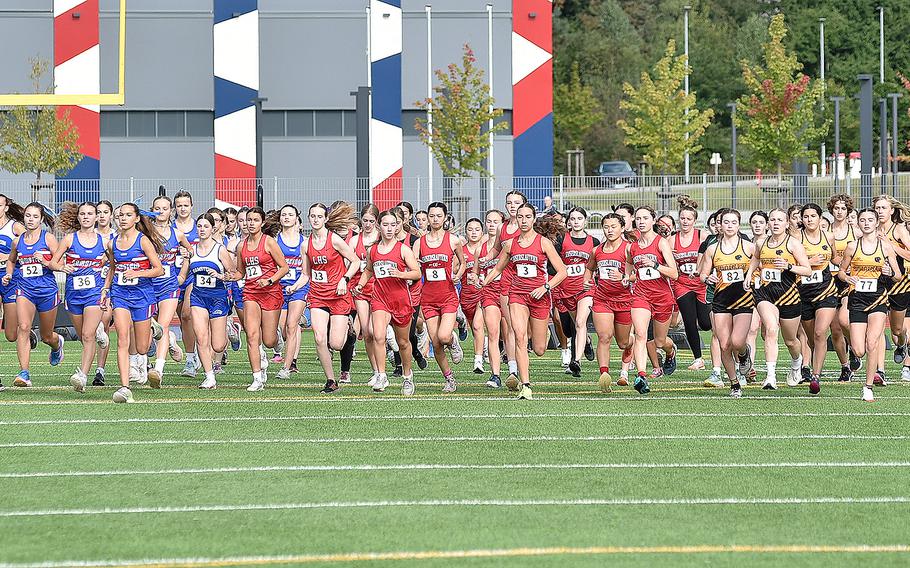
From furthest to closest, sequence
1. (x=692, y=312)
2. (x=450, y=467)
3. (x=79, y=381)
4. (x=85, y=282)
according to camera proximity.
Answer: (x=692, y=312), (x=79, y=381), (x=85, y=282), (x=450, y=467)

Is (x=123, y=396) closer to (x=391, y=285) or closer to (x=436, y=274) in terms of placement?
(x=391, y=285)

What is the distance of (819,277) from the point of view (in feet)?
49.7

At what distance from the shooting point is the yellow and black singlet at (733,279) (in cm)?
1433

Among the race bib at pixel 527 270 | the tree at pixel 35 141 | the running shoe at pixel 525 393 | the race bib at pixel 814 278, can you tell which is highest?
the tree at pixel 35 141

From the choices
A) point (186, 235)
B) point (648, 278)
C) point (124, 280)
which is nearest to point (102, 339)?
point (186, 235)

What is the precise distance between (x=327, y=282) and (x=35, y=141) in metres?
24.2

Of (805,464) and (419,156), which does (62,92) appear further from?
(419,156)

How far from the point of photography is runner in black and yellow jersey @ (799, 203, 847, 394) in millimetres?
14969

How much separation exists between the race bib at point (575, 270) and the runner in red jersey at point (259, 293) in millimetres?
3999

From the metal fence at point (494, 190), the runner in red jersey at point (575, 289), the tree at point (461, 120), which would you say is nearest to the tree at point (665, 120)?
the tree at point (461, 120)

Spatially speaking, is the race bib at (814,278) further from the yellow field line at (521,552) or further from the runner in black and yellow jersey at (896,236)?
the yellow field line at (521,552)

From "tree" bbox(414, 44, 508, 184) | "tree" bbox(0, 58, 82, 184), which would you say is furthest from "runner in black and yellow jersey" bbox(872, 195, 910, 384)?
"tree" bbox(0, 58, 82, 184)

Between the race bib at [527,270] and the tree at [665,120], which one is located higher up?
the tree at [665,120]

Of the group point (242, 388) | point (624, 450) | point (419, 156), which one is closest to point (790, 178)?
point (419, 156)
